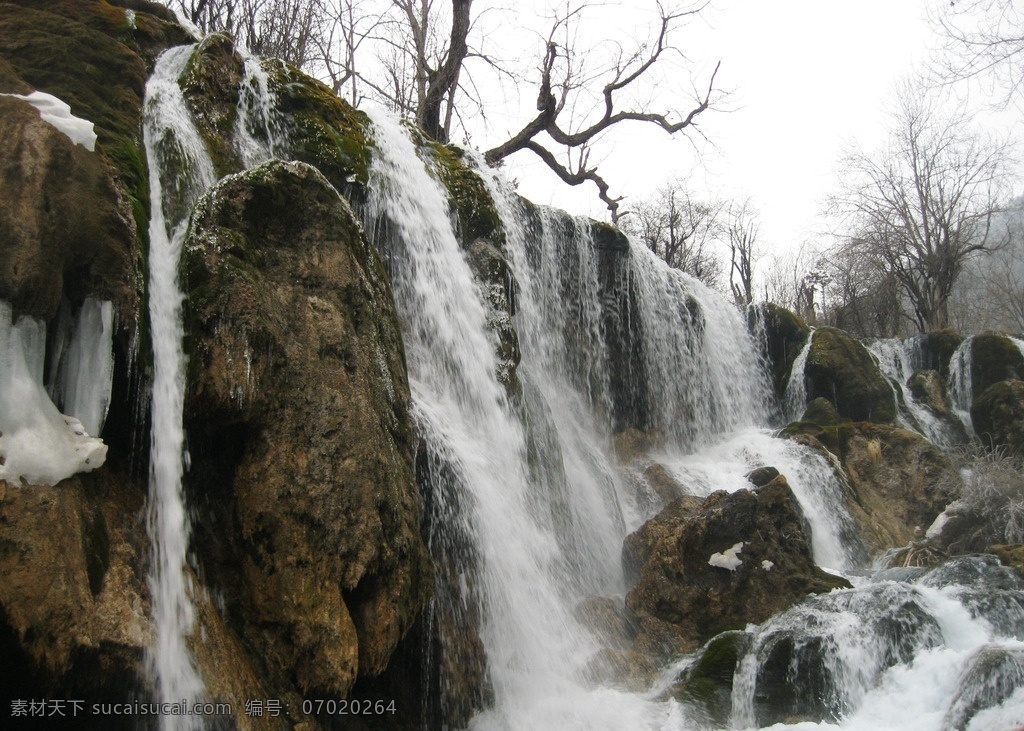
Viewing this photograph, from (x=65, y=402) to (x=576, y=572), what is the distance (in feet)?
18.2

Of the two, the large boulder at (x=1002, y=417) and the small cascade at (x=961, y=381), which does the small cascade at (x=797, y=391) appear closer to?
the large boulder at (x=1002, y=417)

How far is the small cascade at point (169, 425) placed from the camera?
11.5 feet

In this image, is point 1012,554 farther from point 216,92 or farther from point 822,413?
point 216,92

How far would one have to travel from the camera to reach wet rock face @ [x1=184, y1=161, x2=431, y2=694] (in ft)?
13.6

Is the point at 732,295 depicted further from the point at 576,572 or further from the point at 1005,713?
the point at 1005,713

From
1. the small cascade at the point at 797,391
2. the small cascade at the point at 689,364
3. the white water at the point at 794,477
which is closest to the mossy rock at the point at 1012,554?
the white water at the point at 794,477

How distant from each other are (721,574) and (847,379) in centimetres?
937

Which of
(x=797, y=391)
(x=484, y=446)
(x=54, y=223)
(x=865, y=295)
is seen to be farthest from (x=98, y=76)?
(x=865, y=295)

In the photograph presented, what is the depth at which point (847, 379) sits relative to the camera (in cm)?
1493

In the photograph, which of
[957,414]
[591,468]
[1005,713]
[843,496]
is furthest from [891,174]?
[1005,713]

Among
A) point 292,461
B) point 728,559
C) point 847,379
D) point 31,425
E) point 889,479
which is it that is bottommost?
point 728,559

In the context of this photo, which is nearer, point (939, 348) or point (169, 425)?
point (169, 425)

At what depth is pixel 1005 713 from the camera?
176 inches

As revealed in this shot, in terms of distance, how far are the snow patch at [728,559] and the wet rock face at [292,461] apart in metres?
3.54
